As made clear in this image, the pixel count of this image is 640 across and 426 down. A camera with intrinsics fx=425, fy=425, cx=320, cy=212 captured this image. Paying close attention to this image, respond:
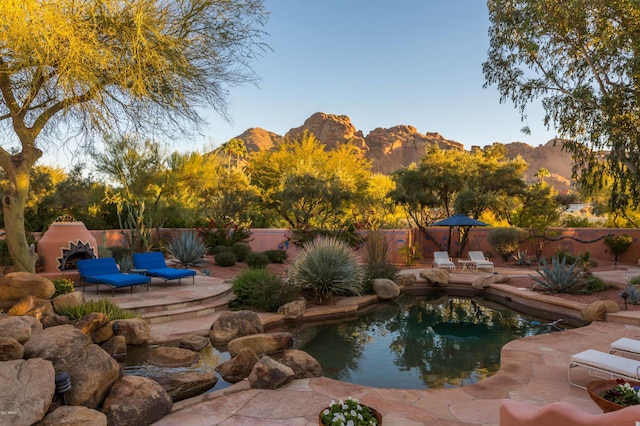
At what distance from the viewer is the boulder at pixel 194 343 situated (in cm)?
635

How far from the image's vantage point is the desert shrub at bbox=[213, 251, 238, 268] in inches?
555

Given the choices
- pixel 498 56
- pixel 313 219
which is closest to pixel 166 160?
pixel 313 219

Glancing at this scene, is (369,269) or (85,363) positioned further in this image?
(369,269)

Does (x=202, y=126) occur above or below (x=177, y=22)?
below

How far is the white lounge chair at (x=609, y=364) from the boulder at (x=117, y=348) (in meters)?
5.78

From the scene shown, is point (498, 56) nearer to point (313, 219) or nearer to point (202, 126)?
point (313, 219)

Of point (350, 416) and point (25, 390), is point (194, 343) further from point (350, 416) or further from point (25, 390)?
point (350, 416)

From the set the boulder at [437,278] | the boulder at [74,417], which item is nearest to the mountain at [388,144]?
the boulder at [437,278]

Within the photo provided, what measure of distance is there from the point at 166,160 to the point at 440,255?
11998mm

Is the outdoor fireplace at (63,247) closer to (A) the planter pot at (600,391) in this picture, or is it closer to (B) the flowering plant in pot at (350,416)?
(B) the flowering plant in pot at (350,416)

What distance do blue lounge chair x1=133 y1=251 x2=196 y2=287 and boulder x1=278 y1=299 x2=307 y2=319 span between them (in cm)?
288

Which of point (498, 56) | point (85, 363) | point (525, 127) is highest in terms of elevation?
point (498, 56)

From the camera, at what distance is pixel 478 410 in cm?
419

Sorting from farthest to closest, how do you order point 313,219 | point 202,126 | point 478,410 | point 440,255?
point 313,219 < point 440,255 < point 202,126 < point 478,410
